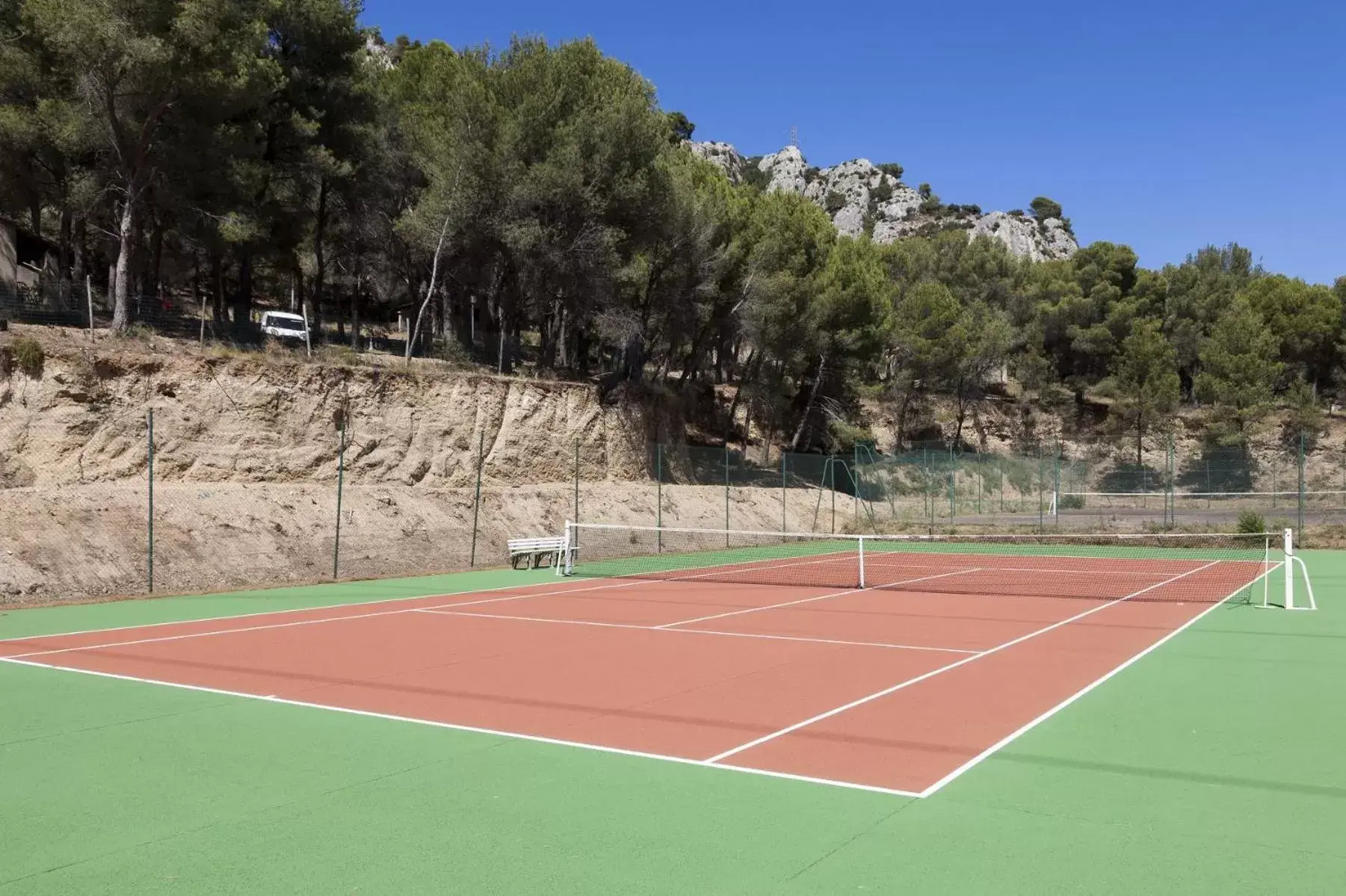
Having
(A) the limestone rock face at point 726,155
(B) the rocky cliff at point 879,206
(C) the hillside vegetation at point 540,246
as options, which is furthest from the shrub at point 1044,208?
(C) the hillside vegetation at point 540,246

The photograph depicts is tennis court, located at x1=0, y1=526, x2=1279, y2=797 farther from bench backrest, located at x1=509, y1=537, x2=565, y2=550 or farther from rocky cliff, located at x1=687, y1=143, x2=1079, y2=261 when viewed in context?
rocky cliff, located at x1=687, y1=143, x2=1079, y2=261

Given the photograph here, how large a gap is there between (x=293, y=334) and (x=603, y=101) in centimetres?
1179

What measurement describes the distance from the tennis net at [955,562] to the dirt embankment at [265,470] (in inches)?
90.7

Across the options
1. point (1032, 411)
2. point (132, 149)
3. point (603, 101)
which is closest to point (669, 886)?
point (132, 149)

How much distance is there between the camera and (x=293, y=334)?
91.5 ft

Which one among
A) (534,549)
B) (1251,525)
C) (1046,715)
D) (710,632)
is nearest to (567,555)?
(534,549)

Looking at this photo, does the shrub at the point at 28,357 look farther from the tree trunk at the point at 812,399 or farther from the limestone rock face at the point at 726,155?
the limestone rock face at the point at 726,155

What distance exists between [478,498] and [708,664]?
14737mm

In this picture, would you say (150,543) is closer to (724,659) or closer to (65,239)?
(724,659)

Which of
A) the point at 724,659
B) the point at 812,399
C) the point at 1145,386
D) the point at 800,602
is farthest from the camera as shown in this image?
the point at 1145,386

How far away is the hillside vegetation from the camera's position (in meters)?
25.1

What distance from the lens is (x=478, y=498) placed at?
957 inches

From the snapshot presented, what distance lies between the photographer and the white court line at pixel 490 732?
5953 millimetres

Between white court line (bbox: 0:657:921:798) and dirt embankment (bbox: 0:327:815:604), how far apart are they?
788cm
